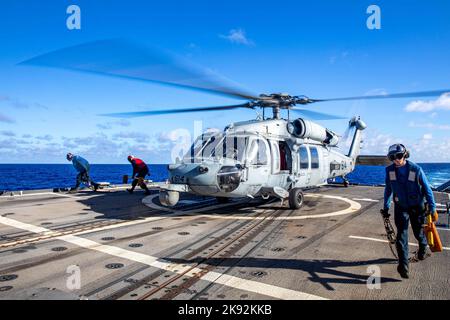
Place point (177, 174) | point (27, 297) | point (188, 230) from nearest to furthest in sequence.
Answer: point (27, 297) → point (188, 230) → point (177, 174)

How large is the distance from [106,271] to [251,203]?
923 centimetres

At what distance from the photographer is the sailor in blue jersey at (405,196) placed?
5.23 m

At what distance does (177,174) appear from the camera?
10312 mm

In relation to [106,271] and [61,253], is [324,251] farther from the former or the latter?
[61,253]

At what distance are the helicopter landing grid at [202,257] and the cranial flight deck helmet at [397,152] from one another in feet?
6.67

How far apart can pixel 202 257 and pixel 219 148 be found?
529cm

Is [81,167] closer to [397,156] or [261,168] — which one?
[261,168]

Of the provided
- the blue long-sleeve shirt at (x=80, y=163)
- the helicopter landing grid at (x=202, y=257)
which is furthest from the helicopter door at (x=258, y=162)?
the blue long-sleeve shirt at (x=80, y=163)

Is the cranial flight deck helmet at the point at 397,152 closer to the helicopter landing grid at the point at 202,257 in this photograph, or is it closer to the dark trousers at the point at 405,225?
the dark trousers at the point at 405,225

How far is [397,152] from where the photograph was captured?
5465 mm

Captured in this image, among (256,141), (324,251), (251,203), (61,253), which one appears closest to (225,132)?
(256,141)

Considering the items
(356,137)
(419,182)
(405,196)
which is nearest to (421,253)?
(405,196)

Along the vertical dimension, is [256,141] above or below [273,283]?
above
